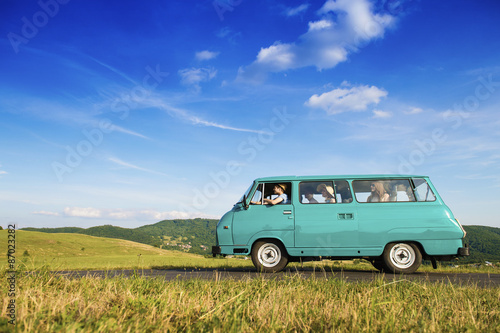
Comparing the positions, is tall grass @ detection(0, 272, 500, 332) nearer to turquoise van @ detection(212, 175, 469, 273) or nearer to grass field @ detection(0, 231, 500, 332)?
grass field @ detection(0, 231, 500, 332)

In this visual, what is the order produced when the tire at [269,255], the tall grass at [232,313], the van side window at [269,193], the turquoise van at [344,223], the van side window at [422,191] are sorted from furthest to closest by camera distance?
the van side window at [269,193], the van side window at [422,191], the tire at [269,255], the turquoise van at [344,223], the tall grass at [232,313]

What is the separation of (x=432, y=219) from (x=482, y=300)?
14.3 feet

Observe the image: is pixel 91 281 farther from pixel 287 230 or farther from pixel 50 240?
pixel 50 240

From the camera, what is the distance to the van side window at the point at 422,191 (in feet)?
28.7

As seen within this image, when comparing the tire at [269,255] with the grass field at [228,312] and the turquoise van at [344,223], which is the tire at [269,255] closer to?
the turquoise van at [344,223]

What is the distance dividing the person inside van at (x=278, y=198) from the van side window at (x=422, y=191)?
10.4ft

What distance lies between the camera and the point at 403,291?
460 centimetres

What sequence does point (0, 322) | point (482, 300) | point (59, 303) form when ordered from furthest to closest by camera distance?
point (482, 300) → point (59, 303) → point (0, 322)

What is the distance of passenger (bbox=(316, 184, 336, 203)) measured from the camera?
8820 mm

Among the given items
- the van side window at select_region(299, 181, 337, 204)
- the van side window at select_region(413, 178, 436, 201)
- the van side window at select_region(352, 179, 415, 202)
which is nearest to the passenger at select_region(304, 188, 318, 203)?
the van side window at select_region(299, 181, 337, 204)

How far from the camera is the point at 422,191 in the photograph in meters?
8.82

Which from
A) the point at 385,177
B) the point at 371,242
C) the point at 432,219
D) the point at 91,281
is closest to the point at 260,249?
the point at 371,242

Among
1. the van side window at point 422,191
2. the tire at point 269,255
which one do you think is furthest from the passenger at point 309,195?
the van side window at point 422,191

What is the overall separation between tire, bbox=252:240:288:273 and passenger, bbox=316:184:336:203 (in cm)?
161
